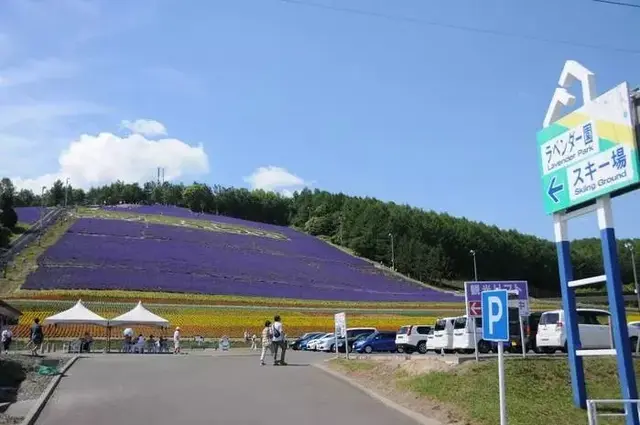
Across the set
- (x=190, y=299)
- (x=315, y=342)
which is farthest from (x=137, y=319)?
(x=190, y=299)

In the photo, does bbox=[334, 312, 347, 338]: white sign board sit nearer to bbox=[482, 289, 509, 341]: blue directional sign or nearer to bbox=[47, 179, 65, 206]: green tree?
bbox=[482, 289, 509, 341]: blue directional sign

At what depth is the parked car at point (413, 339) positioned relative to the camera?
32062 mm

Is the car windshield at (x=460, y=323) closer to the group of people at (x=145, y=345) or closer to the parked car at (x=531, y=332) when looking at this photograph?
the parked car at (x=531, y=332)

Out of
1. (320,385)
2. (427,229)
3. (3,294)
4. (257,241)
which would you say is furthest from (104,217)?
(320,385)

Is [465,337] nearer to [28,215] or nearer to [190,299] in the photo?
[190,299]

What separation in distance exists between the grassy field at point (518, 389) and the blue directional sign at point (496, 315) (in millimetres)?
2452

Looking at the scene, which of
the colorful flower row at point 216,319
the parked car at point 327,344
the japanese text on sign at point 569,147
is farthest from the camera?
the colorful flower row at point 216,319

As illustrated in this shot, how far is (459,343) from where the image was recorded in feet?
79.4

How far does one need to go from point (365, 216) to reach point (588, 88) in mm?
106994

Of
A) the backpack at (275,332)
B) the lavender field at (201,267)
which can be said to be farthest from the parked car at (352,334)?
the lavender field at (201,267)

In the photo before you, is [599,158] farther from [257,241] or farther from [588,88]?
[257,241]

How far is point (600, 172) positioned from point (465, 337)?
47.9ft

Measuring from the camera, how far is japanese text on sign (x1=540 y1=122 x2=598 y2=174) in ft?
34.9

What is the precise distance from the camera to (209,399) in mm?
13508
